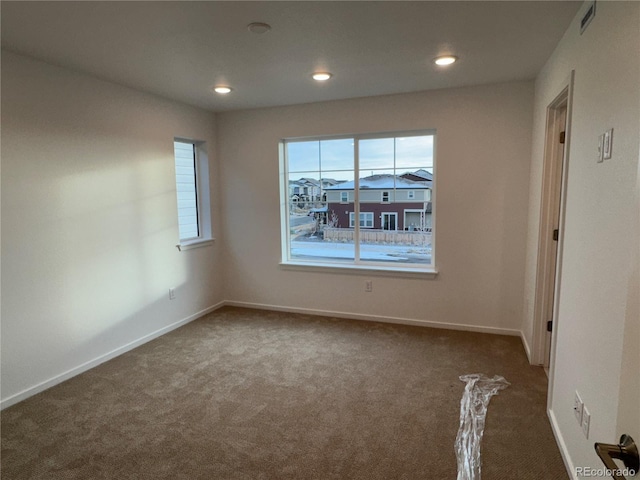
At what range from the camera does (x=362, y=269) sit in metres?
4.17

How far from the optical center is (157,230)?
3.81 metres

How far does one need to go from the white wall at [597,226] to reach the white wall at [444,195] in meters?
1.21

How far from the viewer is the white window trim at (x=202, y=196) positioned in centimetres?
446

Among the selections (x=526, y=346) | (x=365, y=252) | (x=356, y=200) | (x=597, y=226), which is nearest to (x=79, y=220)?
(x=356, y=200)

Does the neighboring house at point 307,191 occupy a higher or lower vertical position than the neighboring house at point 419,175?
lower

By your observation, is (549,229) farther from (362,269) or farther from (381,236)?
(362,269)

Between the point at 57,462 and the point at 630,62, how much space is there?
10.6ft

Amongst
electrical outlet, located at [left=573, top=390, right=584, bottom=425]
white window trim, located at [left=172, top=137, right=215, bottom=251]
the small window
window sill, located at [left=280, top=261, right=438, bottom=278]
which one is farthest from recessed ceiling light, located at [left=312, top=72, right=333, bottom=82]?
electrical outlet, located at [left=573, top=390, right=584, bottom=425]

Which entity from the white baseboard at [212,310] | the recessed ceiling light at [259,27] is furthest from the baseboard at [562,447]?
the recessed ceiling light at [259,27]

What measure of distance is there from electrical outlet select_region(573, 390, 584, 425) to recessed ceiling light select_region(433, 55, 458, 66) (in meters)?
2.29

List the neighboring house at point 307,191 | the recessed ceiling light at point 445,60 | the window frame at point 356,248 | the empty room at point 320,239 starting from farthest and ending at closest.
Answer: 1. the neighboring house at point 307,191
2. the window frame at point 356,248
3. the recessed ceiling light at point 445,60
4. the empty room at point 320,239

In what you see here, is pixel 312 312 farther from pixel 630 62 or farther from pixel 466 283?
pixel 630 62

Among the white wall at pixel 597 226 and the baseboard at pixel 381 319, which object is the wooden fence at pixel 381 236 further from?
the white wall at pixel 597 226

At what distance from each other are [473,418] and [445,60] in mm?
2497
